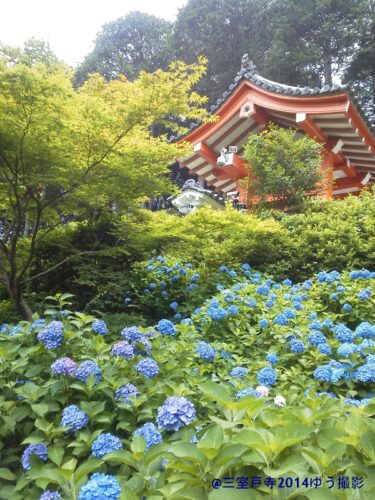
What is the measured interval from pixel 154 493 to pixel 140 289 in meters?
3.63

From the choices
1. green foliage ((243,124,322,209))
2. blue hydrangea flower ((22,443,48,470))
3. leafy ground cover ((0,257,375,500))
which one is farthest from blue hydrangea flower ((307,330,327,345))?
green foliage ((243,124,322,209))

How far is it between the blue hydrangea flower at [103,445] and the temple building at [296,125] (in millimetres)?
6259

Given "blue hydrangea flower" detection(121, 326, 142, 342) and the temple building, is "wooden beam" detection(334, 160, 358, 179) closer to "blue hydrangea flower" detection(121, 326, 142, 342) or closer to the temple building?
the temple building

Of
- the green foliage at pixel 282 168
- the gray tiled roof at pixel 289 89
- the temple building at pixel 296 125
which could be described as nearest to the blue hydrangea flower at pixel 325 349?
the green foliage at pixel 282 168

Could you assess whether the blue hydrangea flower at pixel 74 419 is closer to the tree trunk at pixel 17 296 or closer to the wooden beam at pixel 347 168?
the tree trunk at pixel 17 296

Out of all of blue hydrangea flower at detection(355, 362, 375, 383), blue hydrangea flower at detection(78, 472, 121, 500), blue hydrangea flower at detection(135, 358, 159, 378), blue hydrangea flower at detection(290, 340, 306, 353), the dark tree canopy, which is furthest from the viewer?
the dark tree canopy

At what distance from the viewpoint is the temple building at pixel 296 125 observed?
281 inches

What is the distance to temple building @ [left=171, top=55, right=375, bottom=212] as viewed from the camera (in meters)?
7.12

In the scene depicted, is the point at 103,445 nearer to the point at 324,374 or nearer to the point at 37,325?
the point at 37,325

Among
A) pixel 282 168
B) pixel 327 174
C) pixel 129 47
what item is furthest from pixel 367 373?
pixel 129 47

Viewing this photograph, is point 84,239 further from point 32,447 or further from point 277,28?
point 277,28

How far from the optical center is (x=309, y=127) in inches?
289

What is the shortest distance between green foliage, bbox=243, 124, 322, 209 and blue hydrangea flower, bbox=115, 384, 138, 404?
5403mm

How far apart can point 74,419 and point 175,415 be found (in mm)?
341
